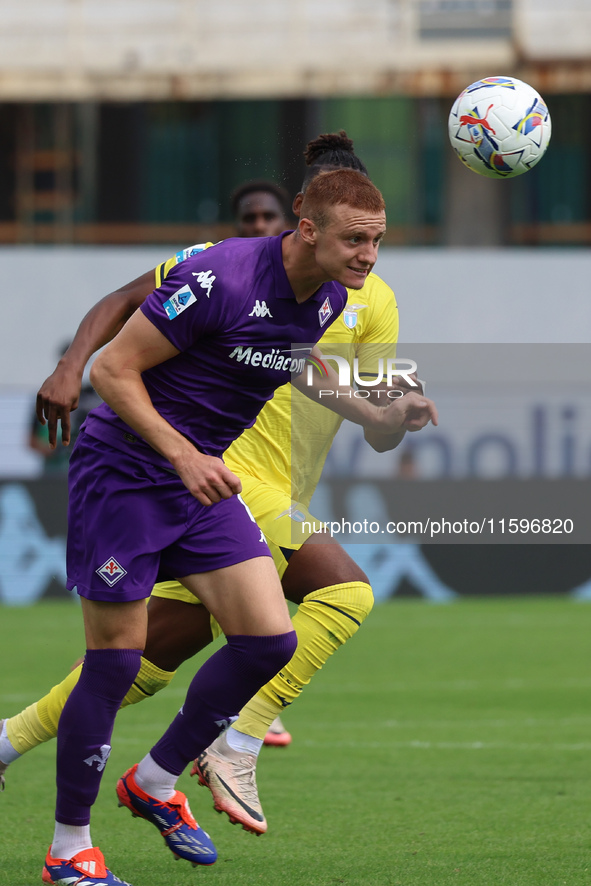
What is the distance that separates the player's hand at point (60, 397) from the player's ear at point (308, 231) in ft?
2.73

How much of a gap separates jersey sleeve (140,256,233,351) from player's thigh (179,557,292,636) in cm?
68

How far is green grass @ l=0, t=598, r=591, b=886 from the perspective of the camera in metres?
4.42

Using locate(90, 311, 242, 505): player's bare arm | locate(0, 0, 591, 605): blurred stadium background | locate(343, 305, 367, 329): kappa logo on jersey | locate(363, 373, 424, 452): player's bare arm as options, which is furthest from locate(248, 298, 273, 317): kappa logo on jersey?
locate(0, 0, 591, 605): blurred stadium background

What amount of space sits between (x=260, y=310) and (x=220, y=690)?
115 centimetres

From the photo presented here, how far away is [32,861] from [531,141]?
2.95 m

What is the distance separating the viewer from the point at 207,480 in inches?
151

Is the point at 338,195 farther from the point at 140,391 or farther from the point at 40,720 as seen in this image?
the point at 40,720

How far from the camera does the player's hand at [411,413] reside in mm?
4414

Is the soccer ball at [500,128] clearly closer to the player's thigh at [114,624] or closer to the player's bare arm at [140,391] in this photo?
the player's bare arm at [140,391]

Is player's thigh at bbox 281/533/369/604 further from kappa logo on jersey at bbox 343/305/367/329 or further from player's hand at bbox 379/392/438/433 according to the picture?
kappa logo on jersey at bbox 343/305/367/329

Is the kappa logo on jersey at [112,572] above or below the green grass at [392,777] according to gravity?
above

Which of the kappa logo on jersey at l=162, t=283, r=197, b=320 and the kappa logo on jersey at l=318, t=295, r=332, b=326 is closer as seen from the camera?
the kappa logo on jersey at l=162, t=283, r=197, b=320

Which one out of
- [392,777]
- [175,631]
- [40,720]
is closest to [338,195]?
[175,631]

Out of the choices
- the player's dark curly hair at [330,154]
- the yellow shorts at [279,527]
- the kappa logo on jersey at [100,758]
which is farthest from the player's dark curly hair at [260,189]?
the kappa logo on jersey at [100,758]
